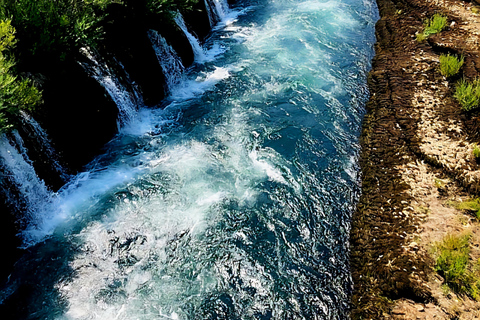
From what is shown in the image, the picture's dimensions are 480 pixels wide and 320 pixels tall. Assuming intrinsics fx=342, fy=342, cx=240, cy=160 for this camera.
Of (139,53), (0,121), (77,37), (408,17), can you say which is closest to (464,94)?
(408,17)

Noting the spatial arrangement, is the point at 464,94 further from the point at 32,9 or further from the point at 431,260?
the point at 32,9

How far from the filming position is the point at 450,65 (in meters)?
10.9

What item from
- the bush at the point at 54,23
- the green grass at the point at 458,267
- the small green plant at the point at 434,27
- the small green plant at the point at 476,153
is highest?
the bush at the point at 54,23

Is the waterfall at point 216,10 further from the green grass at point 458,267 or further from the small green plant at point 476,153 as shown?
the green grass at point 458,267

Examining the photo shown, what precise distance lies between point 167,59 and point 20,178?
264 inches

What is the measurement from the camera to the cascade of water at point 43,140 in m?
7.62

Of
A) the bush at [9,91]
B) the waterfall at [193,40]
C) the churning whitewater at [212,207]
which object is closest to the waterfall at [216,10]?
the waterfall at [193,40]

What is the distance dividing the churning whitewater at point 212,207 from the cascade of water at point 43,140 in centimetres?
45

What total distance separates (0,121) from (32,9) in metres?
3.26

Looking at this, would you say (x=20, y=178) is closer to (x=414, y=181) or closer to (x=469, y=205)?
(x=414, y=181)

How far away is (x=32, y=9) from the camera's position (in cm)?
815

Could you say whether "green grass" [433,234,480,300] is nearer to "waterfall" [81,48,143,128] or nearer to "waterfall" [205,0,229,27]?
"waterfall" [81,48,143,128]

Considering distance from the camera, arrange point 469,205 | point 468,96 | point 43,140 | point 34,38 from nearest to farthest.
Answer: point 469,205
point 43,140
point 34,38
point 468,96

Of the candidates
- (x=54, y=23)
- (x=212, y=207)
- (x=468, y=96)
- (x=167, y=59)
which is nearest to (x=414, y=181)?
(x=468, y=96)
